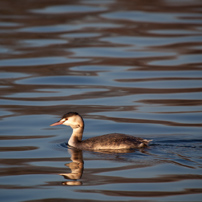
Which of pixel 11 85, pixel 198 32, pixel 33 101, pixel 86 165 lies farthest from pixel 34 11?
pixel 86 165

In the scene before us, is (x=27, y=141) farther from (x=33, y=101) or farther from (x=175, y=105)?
(x=175, y=105)

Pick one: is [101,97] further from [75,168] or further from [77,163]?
[75,168]

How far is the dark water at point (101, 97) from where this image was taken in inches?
333

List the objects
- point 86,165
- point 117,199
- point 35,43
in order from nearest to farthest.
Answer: point 117,199, point 86,165, point 35,43

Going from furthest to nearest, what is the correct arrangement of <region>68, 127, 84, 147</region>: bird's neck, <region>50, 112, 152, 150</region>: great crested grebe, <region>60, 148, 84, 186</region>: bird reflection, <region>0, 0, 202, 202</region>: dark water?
<region>68, 127, 84, 147</region>: bird's neck, <region>50, 112, 152, 150</region>: great crested grebe, <region>60, 148, 84, 186</region>: bird reflection, <region>0, 0, 202, 202</region>: dark water

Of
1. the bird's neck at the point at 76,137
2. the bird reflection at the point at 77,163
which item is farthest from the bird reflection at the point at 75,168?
the bird's neck at the point at 76,137

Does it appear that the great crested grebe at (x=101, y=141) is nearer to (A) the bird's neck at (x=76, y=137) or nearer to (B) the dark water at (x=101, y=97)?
(A) the bird's neck at (x=76, y=137)

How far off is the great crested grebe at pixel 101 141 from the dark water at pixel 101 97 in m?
0.20

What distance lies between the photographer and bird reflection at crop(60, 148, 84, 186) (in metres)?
8.57

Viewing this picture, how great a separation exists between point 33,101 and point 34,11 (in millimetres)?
15563

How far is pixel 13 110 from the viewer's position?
44.3 ft

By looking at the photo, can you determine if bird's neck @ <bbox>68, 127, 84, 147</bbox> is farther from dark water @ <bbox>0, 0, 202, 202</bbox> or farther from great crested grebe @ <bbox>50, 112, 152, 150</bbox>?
dark water @ <bbox>0, 0, 202, 202</bbox>

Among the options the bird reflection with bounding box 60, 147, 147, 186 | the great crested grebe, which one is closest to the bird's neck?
the great crested grebe

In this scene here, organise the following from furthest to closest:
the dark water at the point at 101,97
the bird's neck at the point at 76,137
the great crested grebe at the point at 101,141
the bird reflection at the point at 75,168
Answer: the bird's neck at the point at 76,137 < the great crested grebe at the point at 101,141 < the bird reflection at the point at 75,168 < the dark water at the point at 101,97
